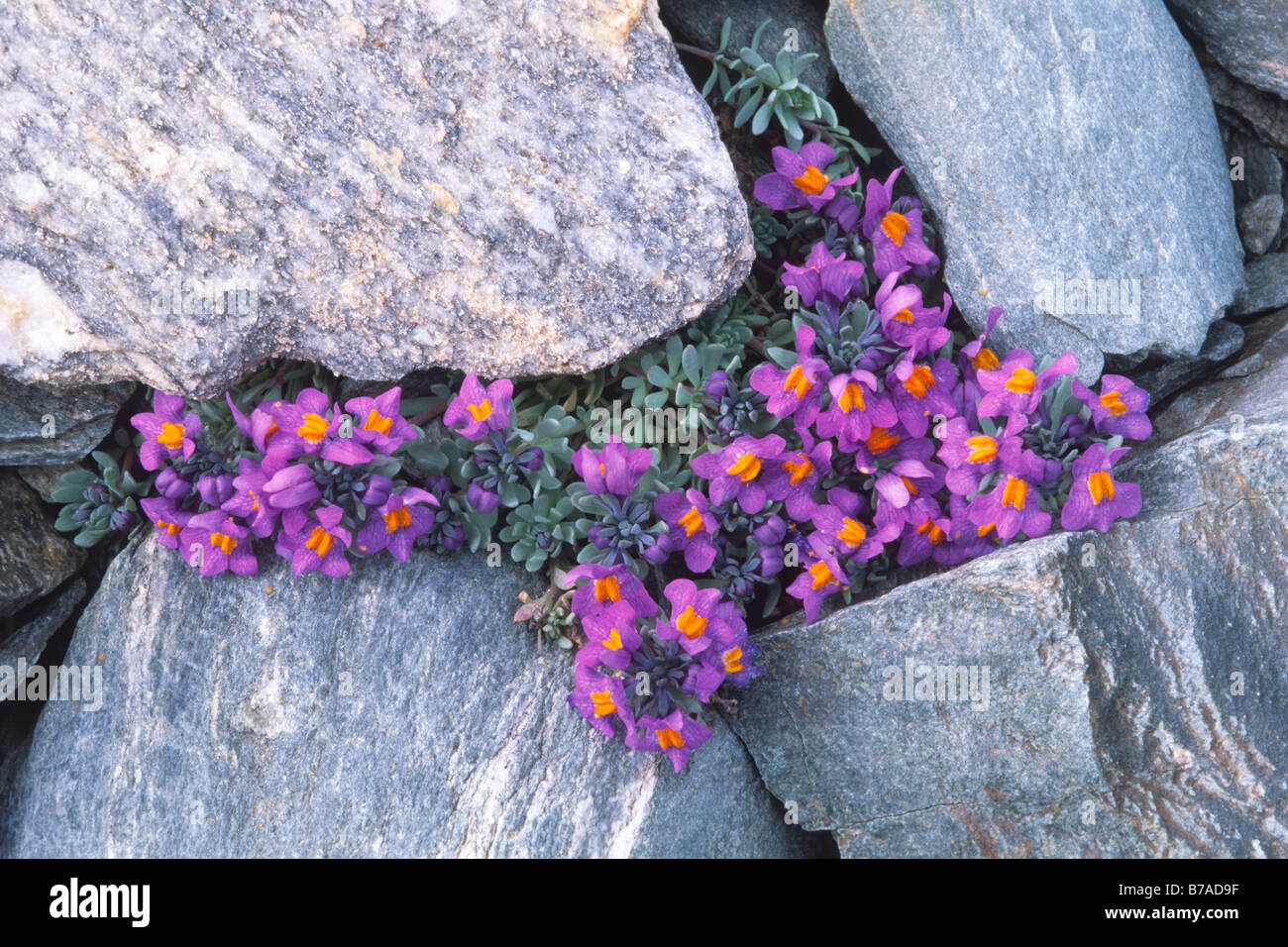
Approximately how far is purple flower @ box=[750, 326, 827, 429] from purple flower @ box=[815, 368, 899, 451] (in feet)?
0.20

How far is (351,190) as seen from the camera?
145 inches

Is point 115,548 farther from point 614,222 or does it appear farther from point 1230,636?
point 1230,636

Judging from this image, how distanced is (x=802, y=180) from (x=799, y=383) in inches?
39.9

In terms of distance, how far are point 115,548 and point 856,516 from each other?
3567 mm

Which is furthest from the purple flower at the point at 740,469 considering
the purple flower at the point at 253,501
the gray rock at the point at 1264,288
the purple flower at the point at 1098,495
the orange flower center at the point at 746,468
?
the gray rock at the point at 1264,288

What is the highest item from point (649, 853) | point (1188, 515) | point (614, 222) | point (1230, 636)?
point (614, 222)

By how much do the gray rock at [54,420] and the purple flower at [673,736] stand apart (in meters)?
2.75

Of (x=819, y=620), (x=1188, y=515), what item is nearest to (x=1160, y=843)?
(x=1188, y=515)

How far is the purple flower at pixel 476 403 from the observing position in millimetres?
3824

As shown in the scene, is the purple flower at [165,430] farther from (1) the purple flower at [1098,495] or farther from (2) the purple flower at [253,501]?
(1) the purple flower at [1098,495]

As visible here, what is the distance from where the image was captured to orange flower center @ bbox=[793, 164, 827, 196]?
13.8 ft

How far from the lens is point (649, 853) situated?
12.8 feet

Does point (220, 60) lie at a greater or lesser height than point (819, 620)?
greater

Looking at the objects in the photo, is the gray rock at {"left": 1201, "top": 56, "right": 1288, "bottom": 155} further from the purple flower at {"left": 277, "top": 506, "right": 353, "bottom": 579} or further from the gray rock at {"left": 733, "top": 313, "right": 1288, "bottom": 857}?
the purple flower at {"left": 277, "top": 506, "right": 353, "bottom": 579}
